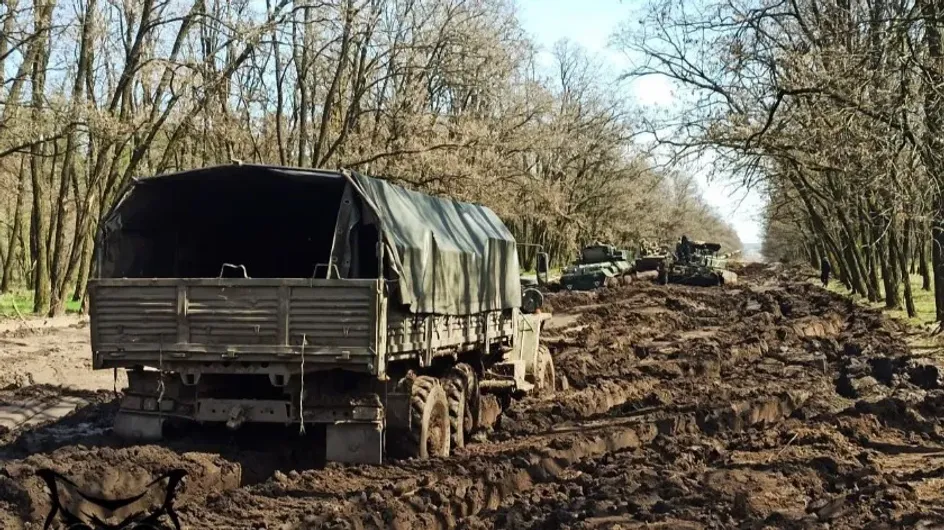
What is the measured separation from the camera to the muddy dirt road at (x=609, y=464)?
7965 mm

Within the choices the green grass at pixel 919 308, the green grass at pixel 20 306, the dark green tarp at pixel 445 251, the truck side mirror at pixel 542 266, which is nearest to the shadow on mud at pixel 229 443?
the dark green tarp at pixel 445 251

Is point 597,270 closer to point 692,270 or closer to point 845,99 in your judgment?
point 692,270

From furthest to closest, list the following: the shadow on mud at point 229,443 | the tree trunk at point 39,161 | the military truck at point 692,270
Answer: the military truck at point 692,270 → the tree trunk at point 39,161 → the shadow on mud at point 229,443

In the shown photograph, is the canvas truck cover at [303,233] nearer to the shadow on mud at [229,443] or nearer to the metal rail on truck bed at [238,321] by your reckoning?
the metal rail on truck bed at [238,321]

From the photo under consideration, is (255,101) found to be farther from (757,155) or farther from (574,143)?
(574,143)

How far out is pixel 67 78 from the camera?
29047mm

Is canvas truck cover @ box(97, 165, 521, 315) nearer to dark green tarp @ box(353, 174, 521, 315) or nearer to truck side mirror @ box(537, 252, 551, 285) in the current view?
dark green tarp @ box(353, 174, 521, 315)

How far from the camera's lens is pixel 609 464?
1023cm

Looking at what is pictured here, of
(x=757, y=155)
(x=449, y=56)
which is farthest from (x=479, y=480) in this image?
(x=449, y=56)

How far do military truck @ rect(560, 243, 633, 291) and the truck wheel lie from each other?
103 feet

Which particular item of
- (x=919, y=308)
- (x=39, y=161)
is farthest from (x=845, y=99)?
(x=39, y=161)

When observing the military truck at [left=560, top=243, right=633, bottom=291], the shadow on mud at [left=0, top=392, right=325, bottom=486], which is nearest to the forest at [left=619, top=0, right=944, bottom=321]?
the shadow on mud at [left=0, top=392, right=325, bottom=486]

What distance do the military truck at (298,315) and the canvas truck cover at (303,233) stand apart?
0.07 feet

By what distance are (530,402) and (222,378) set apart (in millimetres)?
6465
